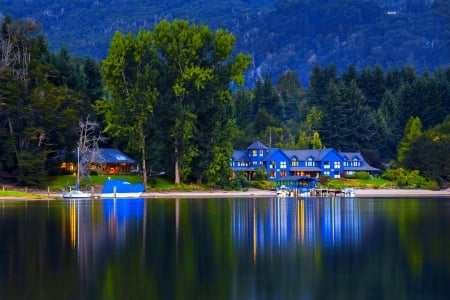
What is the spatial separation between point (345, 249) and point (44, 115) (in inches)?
2629

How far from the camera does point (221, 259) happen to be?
3256 centimetres

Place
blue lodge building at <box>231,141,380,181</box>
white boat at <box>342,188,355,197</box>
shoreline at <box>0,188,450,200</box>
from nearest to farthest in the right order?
shoreline at <box>0,188,450,200</box>, white boat at <box>342,188,355,197</box>, blue lodge building at <box>231,141,380,181</box>

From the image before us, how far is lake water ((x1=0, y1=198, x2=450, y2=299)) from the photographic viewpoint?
84.5ft

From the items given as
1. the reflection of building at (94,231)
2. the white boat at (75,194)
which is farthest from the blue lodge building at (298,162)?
the reflection of building at (94,231)

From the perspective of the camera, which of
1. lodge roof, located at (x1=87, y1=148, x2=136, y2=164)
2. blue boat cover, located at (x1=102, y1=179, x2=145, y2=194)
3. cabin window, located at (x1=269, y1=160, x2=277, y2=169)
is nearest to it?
blue boat cover, located at (x1=102, y1=179, x2=145, y2=194)

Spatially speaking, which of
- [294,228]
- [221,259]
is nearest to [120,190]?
[294,228]

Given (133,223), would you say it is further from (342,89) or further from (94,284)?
(342,89)

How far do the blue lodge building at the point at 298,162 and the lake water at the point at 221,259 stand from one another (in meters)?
82.5

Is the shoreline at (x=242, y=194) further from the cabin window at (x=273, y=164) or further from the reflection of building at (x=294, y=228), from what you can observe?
the reflection of building at (x=294, y=228)

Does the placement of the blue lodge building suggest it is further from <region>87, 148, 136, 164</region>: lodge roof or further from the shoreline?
<region>87, 148, 136, 164</region>: lodge roof

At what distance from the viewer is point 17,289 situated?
25.6 m

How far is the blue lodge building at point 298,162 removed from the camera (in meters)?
136

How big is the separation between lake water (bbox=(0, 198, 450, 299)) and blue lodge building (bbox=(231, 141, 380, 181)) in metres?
82.5

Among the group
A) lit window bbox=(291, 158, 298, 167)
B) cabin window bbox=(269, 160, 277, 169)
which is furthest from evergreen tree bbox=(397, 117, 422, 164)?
cabin window bbox=(269, 160, 277, 169)
